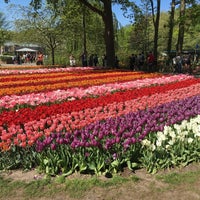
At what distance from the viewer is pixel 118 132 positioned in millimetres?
6086

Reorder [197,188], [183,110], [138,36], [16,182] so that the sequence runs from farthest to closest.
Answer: [138,36] < [183,110] < [16,182] < [197,188]

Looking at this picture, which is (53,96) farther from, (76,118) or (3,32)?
(3,32)

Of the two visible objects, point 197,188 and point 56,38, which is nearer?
point 197,188

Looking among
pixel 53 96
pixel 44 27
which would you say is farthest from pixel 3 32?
pixel 53 96

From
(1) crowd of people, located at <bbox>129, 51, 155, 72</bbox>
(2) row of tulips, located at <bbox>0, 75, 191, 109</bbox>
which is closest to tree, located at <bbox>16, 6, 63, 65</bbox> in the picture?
(1) crowd of people, located at <bbox>129, 51, 155, 72</bbox>

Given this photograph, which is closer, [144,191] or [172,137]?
[144,191]

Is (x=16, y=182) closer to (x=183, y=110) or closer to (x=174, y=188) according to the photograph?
(x=174, y=188)

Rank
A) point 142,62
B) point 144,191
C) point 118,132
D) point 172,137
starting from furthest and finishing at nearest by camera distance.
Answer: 1. point 142,62
2. point 118,132
3. point 172,137
4. point 144,191

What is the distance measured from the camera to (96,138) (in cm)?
600

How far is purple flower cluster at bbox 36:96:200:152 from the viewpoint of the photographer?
565 centimetres

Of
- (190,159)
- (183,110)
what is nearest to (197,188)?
(190,159)

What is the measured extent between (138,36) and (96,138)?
191 ft

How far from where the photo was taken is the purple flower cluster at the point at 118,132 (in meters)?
5.65

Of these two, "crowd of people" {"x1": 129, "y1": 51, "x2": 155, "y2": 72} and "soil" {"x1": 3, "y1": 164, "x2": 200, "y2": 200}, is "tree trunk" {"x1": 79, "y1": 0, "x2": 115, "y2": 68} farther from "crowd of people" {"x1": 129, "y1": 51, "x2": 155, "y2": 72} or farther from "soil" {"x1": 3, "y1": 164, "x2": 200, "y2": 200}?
"soil" {"x1": 3, "y1": 164, "x2": 200, "y2": 200}
